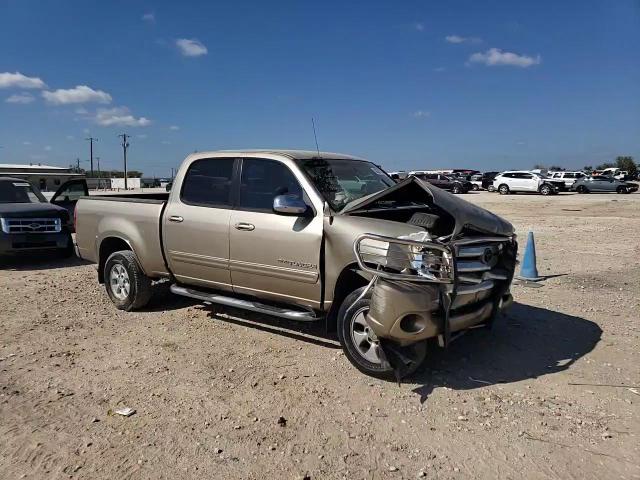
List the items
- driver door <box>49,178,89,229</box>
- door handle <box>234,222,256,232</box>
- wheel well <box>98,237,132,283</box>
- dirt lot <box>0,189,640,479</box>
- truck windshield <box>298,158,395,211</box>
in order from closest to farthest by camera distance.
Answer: dirt lot <box>0,189,640,479</box>, truck windshield <box>298,158,395,211</box>, door handle <box>234,222,256,232</box>, wheel well <box>98,237,132,283</box>, driver door <box>49,178,89,229</box>

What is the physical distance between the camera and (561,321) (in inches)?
231

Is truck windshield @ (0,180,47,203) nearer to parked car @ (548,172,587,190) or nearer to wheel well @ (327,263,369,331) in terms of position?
wheel well @ (327,263,369,331)

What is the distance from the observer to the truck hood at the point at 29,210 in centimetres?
953

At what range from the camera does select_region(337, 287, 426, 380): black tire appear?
4.19 meters

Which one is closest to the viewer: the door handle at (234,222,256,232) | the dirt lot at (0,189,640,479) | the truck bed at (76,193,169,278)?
the dirt lot at (0,189,640,479)

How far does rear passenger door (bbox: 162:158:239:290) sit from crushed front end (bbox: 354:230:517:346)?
5.91 ft

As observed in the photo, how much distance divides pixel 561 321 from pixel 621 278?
2.99 meters

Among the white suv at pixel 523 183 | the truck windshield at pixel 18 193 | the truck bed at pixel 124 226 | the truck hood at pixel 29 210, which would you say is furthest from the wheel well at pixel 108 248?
the white suv at pixel 523 183

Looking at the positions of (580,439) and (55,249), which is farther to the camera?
(55,249)

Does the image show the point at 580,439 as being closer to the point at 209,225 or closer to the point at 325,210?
the point at 325,210

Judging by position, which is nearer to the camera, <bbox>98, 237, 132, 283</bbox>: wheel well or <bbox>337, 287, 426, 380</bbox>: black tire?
<bbox>337, 287, 426, 380</bbox>: black tire

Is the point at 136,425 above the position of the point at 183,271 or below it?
below

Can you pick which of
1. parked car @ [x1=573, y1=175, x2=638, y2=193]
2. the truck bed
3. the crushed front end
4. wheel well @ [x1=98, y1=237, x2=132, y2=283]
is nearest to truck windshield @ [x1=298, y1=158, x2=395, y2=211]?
the crushed front end

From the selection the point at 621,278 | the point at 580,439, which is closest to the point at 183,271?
the point at 580,439
